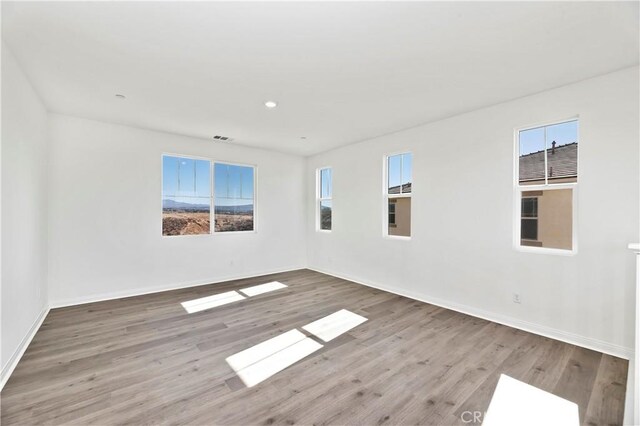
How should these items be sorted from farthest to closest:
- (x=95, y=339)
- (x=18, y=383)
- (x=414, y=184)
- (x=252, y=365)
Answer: (x=414, y=184)
(x=95, y=339)
(x=252, y=365)
(x=18, y=383)

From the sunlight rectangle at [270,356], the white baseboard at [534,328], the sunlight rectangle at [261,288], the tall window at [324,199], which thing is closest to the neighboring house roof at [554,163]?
the white baseboard at [534,328]

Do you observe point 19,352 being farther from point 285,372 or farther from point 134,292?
point 285,372

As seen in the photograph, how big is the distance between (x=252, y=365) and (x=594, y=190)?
371 centimetres

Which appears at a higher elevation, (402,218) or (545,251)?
(402,218)

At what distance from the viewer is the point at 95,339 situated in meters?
3.00

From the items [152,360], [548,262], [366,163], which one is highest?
[366,163]

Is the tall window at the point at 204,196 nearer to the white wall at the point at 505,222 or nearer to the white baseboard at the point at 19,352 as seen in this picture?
the white baseboard at the point at 19,352

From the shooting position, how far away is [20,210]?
273 centimetres

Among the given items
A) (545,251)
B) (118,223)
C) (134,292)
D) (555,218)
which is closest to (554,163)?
(555,218)

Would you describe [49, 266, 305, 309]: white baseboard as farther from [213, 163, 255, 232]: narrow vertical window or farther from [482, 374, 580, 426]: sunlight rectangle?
[482, 374, 580, 426]: sunlight rectangle

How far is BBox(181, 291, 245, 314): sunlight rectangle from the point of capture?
4.01 metres

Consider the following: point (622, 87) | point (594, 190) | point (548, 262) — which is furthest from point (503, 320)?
point (622, 87)

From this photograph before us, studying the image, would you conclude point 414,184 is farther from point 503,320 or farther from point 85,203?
point 85,203

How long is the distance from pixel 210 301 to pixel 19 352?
6.65 feet
